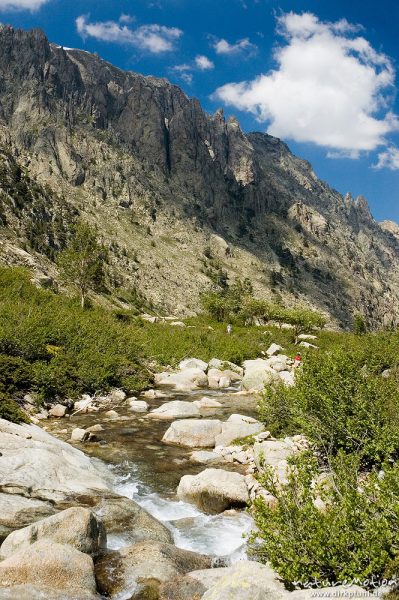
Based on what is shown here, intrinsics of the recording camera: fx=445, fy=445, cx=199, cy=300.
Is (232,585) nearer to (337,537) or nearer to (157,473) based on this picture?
(337,537)

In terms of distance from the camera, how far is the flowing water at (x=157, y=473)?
382 inches

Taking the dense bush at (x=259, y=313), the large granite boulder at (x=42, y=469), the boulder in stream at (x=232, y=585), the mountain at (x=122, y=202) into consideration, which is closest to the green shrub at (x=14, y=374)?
the large granite boulder at (x=42, y=469)

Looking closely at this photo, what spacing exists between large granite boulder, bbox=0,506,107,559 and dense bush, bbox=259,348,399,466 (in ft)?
18.9

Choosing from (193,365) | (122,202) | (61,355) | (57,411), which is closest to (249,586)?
(57,411)

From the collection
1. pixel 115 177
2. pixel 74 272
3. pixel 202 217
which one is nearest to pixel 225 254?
pixel 202 217

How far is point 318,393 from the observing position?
43.3 ft

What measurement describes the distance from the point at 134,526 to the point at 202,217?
175087 mm

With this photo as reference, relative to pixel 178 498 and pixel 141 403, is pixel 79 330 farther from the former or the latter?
pixel 178 498

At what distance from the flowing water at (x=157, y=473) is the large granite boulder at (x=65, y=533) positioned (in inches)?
26.4

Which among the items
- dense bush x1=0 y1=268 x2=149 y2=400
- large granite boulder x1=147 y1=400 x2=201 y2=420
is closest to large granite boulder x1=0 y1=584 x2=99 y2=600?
dense bush x1=0 y1=268 x2=149 y2=400

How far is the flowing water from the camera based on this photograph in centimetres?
970

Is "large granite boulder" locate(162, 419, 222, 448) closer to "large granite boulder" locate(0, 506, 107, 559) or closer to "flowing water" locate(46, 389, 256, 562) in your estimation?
"flowing water" locate(46, 389, 256, 562)

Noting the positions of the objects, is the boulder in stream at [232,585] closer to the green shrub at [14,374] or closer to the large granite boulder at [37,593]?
the large granite boulder at [37,593]

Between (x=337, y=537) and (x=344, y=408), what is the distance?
23.7 feet
